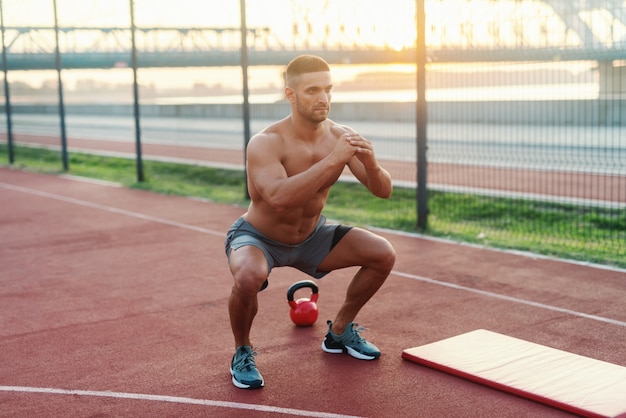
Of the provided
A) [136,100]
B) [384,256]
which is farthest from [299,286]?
[136,100]

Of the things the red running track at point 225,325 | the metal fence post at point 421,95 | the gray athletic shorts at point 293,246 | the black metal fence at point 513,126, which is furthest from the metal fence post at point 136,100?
the gray athletic shorts at point 293,246

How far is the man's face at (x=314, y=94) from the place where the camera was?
504 centimetres

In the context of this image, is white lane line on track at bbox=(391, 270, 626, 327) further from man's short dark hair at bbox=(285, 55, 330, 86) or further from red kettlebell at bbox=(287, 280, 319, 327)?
man's short dark hair at bbox=(285, 55, 330, 86)

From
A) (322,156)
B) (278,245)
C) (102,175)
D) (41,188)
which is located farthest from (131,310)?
(102,175)

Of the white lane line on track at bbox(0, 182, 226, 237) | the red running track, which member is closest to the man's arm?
the red running track

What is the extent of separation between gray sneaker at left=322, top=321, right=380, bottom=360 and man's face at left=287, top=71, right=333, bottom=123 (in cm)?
147

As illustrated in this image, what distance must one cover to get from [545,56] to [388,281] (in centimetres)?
384

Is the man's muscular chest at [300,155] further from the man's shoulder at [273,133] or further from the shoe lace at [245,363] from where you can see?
the shoe lace at [245,363]

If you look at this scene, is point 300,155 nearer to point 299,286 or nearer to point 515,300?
point 299,286

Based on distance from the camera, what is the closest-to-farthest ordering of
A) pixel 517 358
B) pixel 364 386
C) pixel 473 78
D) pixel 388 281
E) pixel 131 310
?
1. pixel 364 386
2. pixel 517 358
3. pixel 131 310
4. pixel 388 281
5. pixel 473 78

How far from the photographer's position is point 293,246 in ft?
18.1

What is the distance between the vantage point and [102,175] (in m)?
18.8

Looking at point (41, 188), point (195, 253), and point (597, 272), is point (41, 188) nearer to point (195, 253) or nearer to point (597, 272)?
point (195, 253)

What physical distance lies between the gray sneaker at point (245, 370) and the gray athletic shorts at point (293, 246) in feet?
1.79
